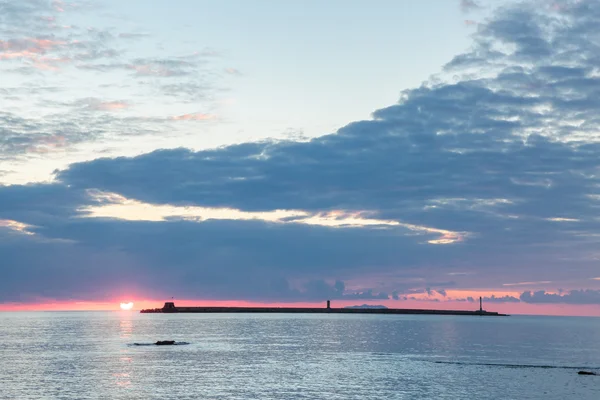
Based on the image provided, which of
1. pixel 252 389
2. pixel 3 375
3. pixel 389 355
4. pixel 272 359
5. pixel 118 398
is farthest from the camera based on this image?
pixel 389 355

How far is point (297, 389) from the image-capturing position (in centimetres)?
8431

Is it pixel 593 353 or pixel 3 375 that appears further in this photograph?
pixel 593 353

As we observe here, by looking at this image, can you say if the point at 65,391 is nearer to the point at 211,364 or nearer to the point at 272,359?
Answer: the point at 211,364

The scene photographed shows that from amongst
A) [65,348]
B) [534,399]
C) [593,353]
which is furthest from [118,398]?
[593,353]

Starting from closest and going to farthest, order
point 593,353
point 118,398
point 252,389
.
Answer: point 118,398
point 252,389
point 593,353

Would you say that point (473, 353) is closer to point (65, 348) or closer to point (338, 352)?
point (338, 352)

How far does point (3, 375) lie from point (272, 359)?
145 ft

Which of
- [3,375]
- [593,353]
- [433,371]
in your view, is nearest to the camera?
[3,375]

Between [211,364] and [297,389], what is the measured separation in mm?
32011

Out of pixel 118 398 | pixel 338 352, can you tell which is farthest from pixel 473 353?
pixel 118 398

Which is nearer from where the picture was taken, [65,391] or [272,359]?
[65,391]

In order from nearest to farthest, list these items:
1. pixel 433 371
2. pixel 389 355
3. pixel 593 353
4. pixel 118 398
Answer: pixel 118 398, pixel 433 371, pixel 389 355, pixel 593 353

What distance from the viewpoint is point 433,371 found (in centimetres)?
10625

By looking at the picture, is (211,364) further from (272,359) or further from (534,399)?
(534,399)
